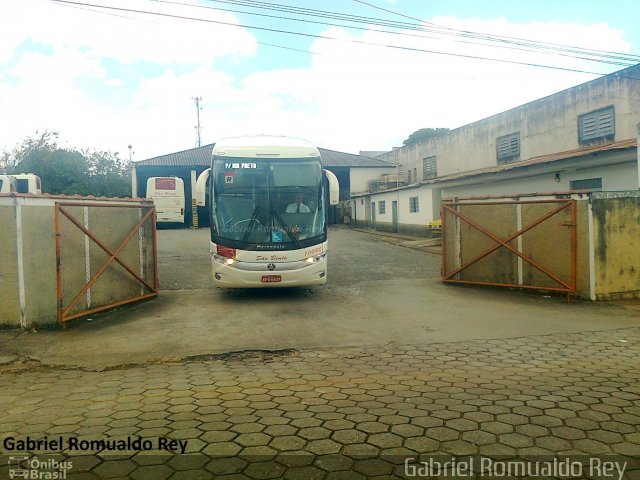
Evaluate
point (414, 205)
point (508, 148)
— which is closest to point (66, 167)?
point (414, 205)

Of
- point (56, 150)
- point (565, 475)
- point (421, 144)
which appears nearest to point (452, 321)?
point (565, 475)

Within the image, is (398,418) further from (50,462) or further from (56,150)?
(56,150)

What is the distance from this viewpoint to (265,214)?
31.2ft

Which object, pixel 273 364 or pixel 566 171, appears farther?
pixel 566 171

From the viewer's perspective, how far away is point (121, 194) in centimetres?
4375

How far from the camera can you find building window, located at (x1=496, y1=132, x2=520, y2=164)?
2629 cm

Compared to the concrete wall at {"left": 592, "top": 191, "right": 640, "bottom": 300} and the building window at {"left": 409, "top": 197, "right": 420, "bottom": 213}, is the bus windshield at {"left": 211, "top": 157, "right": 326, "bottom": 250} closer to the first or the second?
the concrete wall at {"left": 592, "top": 191, "right": 640, "bottom": 300}

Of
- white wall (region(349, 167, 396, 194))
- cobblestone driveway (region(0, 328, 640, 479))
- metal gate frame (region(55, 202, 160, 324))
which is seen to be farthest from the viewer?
white wall (region(349, 167, 396, 194))

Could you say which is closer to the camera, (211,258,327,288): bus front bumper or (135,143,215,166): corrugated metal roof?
(211,258,327,288): bus front bumper

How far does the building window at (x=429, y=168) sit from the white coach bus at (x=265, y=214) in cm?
2683

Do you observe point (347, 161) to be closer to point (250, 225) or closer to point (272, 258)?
point (250, 225)

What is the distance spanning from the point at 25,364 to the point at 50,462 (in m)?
3.28

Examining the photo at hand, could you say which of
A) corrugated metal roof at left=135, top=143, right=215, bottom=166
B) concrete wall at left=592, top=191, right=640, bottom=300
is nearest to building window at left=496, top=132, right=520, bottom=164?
concrete wall at left=592, top=191, right=640, bottom=300

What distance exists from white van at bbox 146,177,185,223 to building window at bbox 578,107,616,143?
75.0 feet
